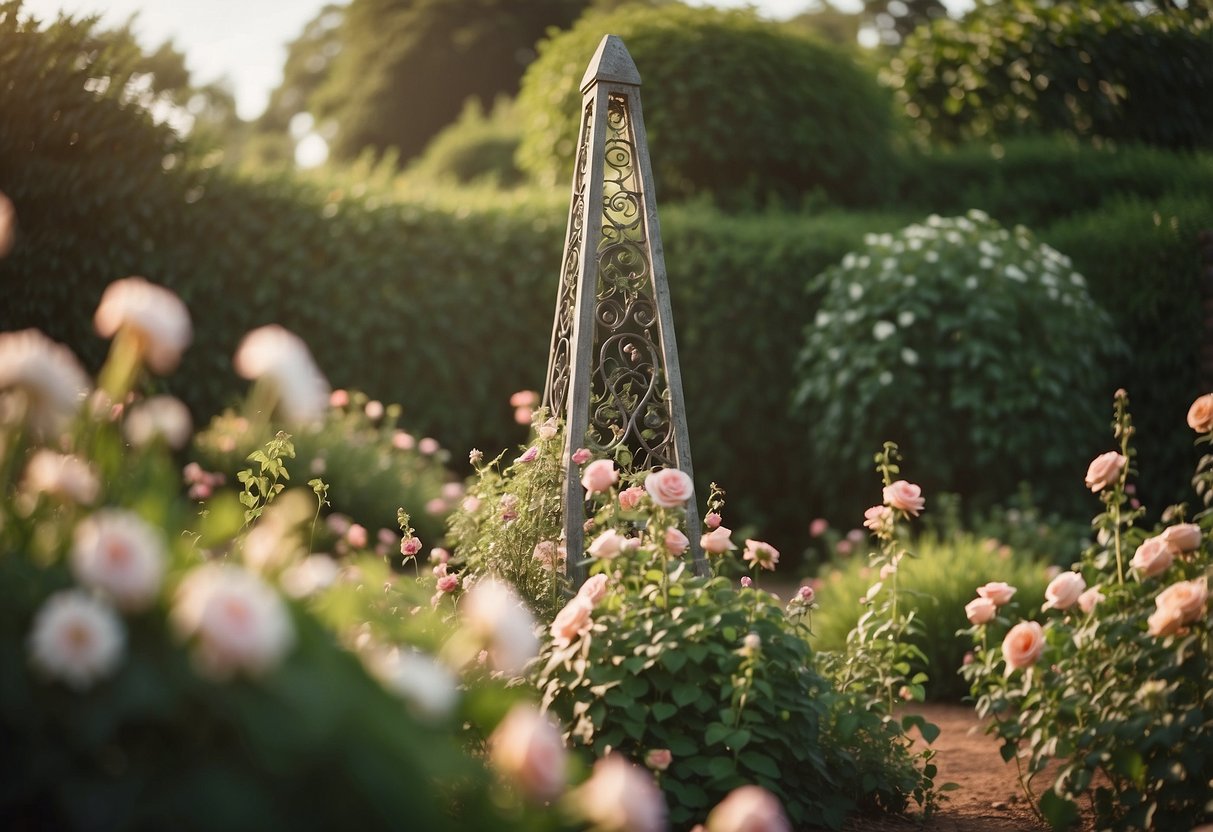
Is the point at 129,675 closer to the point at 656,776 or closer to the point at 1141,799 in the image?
the point at 656,776

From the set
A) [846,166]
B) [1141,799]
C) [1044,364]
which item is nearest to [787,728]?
[1141,799]

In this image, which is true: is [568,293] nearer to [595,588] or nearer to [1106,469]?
[595,588]

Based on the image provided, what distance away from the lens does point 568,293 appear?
3680 millimetres

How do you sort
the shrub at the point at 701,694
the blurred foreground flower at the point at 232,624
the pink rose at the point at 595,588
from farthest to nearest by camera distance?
1. the pink rose at the point at 595,588
2. the shrub at the point at 701,694
3. the blurred foreground flower at the point at 232,624

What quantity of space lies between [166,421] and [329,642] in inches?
17.1

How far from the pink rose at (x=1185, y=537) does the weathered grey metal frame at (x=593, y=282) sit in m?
1.34

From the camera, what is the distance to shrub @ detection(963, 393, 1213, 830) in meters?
2.25

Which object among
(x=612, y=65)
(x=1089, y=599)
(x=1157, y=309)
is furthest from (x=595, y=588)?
(x=1157, y=309)

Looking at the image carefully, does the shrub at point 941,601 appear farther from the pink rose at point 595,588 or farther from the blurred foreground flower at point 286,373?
the blurred foreground flower at point 286,373

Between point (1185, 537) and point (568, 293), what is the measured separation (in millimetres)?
2162

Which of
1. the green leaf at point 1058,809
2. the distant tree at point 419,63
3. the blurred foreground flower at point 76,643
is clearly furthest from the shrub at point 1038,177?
the distant tree at point 419,63

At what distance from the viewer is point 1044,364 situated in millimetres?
6219

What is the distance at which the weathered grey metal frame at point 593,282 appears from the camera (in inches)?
129

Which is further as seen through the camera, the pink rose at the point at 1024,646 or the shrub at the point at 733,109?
the shrub at the point at 733,109
